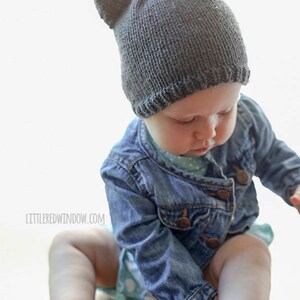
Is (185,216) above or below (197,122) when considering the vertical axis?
below

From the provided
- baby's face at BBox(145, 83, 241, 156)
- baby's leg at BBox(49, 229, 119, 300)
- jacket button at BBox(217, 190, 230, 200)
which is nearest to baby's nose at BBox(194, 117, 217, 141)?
baby's face at BBox(145, 83, 241, 156)

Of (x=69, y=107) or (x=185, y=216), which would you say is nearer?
(x=185, y=216)

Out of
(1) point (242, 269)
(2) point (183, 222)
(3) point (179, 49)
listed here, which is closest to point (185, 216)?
(2) point (183, 222)

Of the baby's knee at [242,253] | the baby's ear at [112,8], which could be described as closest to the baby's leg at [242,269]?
the baby's knee at [242,253]

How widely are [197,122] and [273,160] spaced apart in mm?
214

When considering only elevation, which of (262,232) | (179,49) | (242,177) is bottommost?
(262,232)

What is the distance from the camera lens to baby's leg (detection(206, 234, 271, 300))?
85cm

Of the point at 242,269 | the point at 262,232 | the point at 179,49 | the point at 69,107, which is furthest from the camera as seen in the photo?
the point at 69,107

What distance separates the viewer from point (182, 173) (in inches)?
36.0

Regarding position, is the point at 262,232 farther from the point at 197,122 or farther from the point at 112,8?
the point at 112,8

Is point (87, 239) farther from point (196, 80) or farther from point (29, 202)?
point (196, 80)

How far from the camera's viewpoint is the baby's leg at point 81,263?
0.89 m

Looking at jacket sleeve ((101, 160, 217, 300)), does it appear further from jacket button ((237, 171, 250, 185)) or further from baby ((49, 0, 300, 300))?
jacket button ((237, 171, 250, 185))

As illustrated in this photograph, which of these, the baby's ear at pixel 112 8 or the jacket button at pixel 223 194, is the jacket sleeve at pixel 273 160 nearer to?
the jacket button at pixel 223 194
